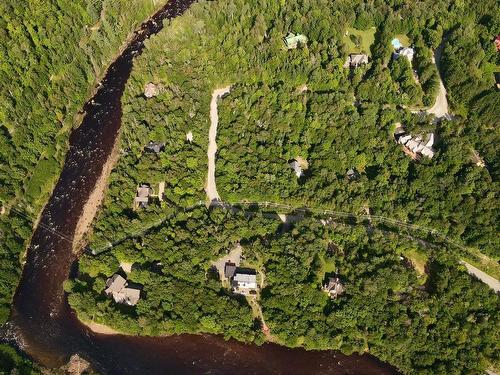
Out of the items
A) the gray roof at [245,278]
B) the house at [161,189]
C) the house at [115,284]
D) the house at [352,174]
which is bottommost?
the gray roof at [245,278]

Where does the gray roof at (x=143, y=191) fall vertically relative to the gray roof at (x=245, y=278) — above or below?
above

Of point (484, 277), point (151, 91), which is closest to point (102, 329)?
point (151, 91)

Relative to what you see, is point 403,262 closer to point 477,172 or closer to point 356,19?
point 477,172

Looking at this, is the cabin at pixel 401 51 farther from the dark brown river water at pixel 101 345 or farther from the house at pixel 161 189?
the dark brown river water at pixel 101 345

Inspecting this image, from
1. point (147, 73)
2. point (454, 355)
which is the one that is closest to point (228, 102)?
point (147, 73)

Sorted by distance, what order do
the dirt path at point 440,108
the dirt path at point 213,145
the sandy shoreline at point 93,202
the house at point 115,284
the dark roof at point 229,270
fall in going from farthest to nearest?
the dirt path at point 440,108
the dirt path at point 213,145
the sandy shoreline at point 93,202
the dark roof at point 229,270
the house at point 115,284

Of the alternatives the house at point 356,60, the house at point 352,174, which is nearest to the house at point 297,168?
the house at point 352,174
